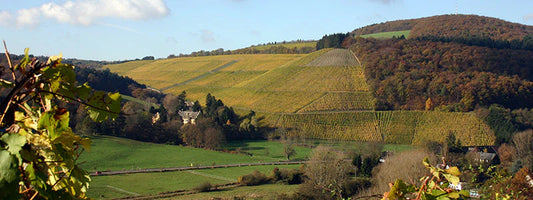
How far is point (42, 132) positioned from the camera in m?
2.21

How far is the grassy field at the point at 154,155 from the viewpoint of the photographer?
50.7 metres

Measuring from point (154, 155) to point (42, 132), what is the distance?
54.6 metres

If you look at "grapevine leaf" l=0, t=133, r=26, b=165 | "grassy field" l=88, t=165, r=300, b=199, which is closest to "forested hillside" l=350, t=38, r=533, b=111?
"grassy field" l=88, t=165, r=300, b=199

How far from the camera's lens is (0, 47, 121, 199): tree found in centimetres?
192

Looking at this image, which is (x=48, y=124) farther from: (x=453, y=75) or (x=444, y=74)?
(x=444, y=74)

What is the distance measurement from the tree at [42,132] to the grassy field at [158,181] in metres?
34.4

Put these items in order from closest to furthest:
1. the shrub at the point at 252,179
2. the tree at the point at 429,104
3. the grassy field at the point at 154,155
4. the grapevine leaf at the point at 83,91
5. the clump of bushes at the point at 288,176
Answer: the grapevine leaf at the point at 83,91, the shrub at the point at 252,179, the clump of bushes at the point at 288,176, the grassy field at the point at 154,155, the tree at the point at 429,104

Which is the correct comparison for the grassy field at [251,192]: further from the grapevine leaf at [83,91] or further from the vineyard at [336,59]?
the vineyard at [336,59]

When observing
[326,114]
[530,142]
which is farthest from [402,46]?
[530,142]

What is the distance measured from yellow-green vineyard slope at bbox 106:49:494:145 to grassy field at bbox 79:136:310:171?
9455 millimetres

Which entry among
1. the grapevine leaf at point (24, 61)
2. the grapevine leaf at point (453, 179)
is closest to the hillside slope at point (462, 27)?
the grapevine leaf at point (453, 179)

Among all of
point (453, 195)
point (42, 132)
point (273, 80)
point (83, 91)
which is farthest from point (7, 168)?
point (273, 80)

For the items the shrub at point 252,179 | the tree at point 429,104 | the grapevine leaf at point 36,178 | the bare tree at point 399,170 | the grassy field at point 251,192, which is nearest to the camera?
the grapevine leaf at point 36,178

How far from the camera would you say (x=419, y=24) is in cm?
14988
